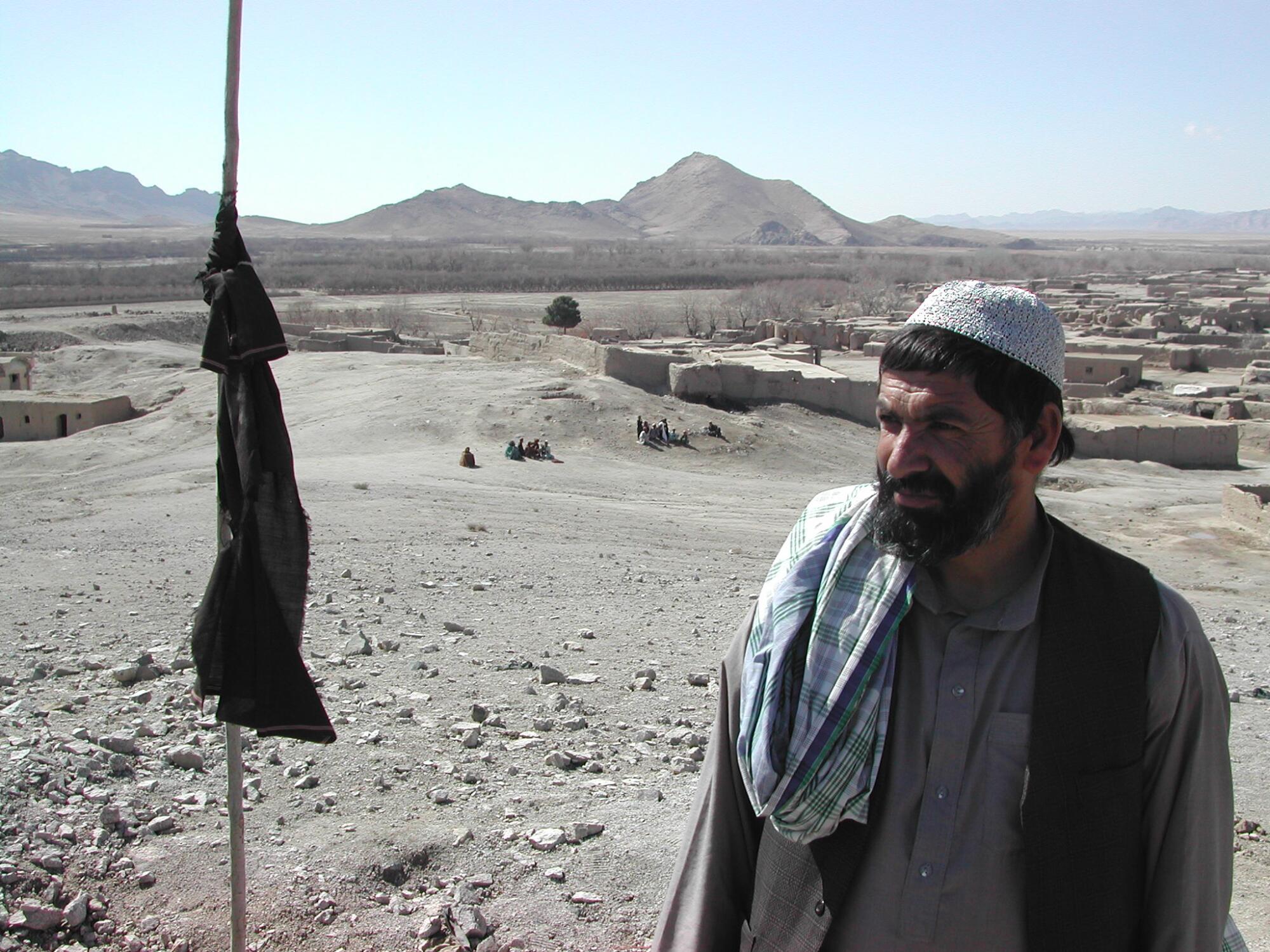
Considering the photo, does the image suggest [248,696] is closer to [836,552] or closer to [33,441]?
[836,552]

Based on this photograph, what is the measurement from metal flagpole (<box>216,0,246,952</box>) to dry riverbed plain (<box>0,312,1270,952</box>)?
1.92 feet

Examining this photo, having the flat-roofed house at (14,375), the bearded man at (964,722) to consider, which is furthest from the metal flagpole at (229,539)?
the flat-roofed house at (14,375)

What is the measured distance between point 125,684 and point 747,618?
4.79 meters

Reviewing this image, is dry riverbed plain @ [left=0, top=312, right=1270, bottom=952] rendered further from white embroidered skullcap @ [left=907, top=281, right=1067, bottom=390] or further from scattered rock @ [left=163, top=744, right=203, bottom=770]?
white embroidered skullcap @ [left=907, top=281, right=1067, bottom=390]

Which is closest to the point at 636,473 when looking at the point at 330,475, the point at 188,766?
the point at 330,475

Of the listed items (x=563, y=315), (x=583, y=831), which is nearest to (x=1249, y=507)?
(x=583, y=831)

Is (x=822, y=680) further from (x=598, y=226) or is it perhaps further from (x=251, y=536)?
(x=598, y=226)

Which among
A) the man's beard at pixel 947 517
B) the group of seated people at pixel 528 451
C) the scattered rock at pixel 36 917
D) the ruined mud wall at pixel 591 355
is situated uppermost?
the man's beard at pixel 947 517

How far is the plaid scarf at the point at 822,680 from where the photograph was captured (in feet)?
5.06

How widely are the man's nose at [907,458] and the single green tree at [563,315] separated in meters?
35.7

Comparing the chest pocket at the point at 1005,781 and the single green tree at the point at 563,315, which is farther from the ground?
the single green tree at the point at 563,315

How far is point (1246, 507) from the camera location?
49.1ft

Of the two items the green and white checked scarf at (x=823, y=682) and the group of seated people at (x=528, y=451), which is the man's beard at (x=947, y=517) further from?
the group of seated people at (x=528, y=451)

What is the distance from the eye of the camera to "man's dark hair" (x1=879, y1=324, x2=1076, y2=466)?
1.62 meters
